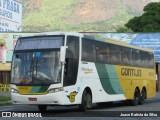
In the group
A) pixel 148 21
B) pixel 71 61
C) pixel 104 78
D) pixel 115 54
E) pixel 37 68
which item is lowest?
pixel 104 78

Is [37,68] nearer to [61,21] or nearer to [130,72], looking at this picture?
[130,72]

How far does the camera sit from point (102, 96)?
853 inches

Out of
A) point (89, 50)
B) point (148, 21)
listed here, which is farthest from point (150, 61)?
point (148, 21)

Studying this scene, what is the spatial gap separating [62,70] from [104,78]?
14.8 feet

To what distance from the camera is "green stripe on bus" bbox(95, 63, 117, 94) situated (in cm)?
2156

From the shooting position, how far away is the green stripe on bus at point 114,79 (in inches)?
896

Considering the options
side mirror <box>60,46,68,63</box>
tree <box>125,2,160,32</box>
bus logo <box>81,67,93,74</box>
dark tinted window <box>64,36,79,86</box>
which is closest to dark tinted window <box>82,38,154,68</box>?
bus logo <box>81,67,93,74</box>

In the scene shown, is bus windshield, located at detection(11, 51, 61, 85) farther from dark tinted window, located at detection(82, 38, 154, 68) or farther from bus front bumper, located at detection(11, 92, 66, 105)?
dark tinted window, located at detection(82, 38, 154, 68)

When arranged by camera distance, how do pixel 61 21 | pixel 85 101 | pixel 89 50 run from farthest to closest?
pixel 61 21, pixel 89 50, pixel 85 101

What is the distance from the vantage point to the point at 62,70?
1811cm

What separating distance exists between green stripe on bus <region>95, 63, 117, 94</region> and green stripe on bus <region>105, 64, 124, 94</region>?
305mm

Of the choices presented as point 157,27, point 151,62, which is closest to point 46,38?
point 151,62

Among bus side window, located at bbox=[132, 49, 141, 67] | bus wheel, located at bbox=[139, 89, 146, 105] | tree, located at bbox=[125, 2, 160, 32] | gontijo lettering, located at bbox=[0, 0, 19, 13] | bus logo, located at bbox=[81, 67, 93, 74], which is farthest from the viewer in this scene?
tree, located at bbox=[125, 2, 160, 32]

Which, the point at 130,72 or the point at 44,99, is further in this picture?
the point at 130,72
